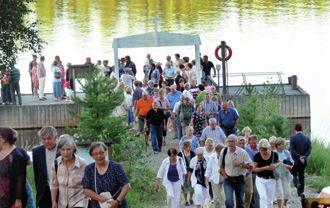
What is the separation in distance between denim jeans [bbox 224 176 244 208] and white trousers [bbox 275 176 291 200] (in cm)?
58

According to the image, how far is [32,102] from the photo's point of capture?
24.4 m

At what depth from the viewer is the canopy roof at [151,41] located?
24844mm

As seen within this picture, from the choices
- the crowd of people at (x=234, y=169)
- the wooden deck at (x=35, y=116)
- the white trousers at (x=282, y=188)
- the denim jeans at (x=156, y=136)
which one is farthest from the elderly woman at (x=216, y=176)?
the wooden deck at (x=35, y=116)

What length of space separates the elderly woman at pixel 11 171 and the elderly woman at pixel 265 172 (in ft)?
13.0

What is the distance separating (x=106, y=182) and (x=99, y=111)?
836 centimetres

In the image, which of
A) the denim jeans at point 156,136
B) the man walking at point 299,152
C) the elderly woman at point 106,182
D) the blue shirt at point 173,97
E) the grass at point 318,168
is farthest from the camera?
the blue shirt at point 173,97

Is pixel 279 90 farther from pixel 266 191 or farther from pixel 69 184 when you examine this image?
pixel 69 184

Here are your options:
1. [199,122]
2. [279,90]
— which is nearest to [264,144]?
[199,122]

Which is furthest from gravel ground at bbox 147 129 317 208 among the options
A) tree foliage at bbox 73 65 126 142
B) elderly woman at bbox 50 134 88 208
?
elderly woman at bbox 50 134 88 208

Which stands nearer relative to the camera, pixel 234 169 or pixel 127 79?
pixel 234 169

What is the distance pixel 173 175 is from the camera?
12695 millimetres

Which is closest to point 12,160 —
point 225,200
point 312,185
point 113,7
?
point 225,200

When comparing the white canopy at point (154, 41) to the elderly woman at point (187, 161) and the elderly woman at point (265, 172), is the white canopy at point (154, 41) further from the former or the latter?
the elderly woman at point (265, 172)

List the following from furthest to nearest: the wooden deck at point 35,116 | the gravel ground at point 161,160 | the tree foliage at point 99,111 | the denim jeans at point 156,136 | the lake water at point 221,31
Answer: the lake water at point 221,31 → the wooden deck at point 35,116 → the denim jeans at point 156,136 → the tree foliage at point 99,111 → the gravel ground at point 161,160
